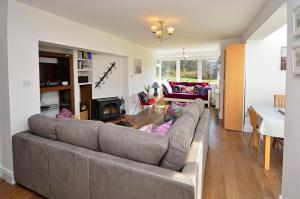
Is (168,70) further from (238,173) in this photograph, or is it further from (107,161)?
(107,161)

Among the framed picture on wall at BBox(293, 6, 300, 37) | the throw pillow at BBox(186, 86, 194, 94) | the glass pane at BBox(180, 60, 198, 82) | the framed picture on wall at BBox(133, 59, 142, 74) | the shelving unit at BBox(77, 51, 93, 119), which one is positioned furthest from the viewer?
the glass pane at BBox(180, 60, 198, 82)

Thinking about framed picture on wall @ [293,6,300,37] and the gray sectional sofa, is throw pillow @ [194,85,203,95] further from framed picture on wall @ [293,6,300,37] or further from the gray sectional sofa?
framed picture on wall @ [293,6,300,37]

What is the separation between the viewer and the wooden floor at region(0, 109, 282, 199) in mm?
2201

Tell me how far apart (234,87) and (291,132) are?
3154 mm

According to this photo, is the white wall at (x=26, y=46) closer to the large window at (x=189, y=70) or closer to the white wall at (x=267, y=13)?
the white wall at (x=267, y=13)

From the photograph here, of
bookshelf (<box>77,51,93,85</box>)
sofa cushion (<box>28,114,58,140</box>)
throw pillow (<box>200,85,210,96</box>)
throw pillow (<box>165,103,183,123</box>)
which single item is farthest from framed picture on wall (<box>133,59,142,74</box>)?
sofa cushion (<box>28,114,58,140</box>)

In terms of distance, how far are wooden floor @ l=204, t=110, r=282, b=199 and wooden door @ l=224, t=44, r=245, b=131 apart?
89 cm

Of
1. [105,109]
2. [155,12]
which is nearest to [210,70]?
[105,109]

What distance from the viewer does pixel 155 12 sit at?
320cm

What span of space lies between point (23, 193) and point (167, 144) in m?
1.93

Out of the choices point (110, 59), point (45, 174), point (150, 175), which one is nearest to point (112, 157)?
point (150, 175)

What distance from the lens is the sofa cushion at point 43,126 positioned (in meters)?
2.11

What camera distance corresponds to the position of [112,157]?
5.46ft

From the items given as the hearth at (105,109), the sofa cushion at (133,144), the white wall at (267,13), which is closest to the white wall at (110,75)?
the hearth at (105,109)
